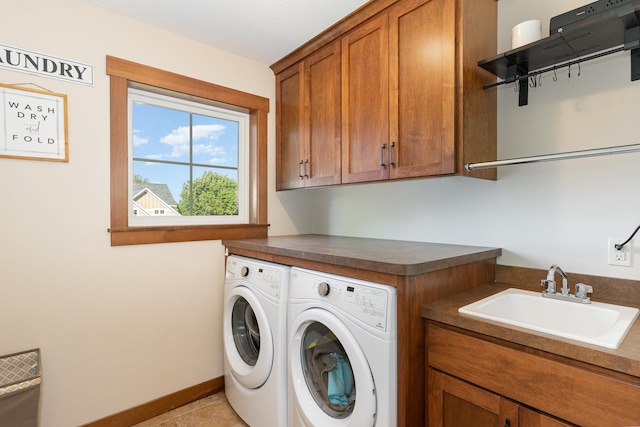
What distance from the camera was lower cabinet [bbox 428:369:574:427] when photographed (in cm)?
97

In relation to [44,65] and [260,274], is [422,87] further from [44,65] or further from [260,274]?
[44,65]

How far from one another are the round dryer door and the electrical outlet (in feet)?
3.55

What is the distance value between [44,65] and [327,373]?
Result: 2049 millimetres

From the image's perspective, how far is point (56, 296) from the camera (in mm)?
1657

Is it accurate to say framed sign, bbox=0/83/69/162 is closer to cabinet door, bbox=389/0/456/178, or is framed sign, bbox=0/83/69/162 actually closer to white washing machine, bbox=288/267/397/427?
white washing machine, bbox=288/267/397/427

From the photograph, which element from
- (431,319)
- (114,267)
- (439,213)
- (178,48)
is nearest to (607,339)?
(431,319)

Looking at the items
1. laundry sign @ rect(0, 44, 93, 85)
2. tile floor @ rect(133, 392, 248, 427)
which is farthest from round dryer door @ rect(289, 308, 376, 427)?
laundry sign @ rect(0, 44, 93, 85)

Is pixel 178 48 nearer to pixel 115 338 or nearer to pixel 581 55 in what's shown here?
pixel 115 338

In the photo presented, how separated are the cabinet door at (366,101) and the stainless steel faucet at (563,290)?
840 millimetres

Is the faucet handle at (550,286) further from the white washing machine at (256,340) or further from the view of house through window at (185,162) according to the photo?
the view of house through window at (185,162)

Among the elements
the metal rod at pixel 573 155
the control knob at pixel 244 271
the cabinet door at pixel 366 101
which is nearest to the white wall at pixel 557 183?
the metal rod at pixel 573 155

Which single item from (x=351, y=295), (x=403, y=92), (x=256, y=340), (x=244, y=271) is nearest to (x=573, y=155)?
(x=403, y=92)

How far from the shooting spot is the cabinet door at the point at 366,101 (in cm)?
170

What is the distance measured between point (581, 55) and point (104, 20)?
2.34 m
